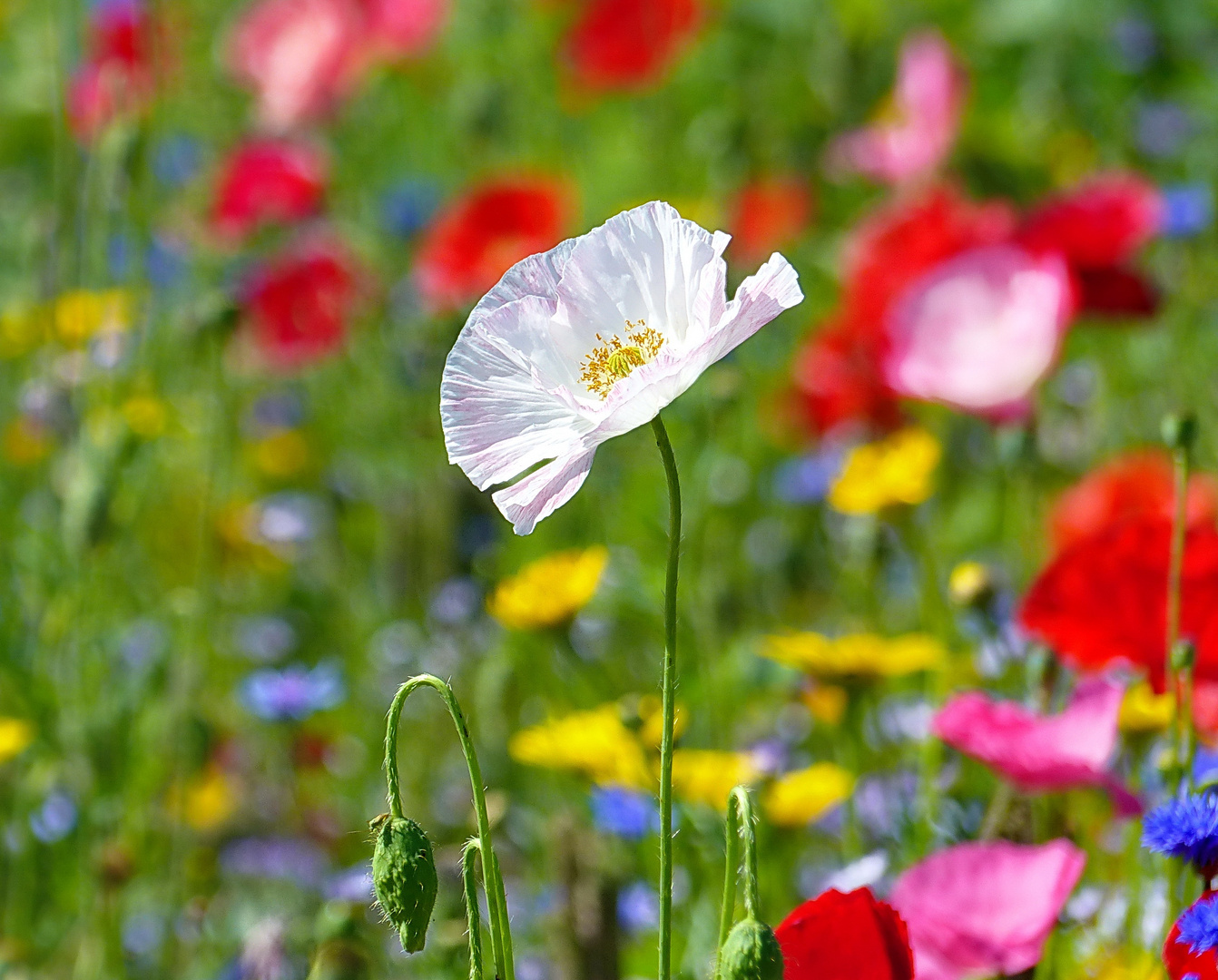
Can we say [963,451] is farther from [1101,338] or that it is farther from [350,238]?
[350,238]

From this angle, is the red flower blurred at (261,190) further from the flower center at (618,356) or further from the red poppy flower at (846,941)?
the red poppy flower at (846,941)

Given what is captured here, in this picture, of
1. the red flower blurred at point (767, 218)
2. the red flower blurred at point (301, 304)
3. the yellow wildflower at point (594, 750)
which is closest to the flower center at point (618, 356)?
the yellow wildflower at point (594, 750)

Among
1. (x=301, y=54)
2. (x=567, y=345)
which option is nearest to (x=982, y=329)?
(x=567, y=345)

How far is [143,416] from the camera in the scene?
131 centimetres

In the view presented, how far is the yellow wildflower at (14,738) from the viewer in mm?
1062

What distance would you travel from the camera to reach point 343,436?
2.25m

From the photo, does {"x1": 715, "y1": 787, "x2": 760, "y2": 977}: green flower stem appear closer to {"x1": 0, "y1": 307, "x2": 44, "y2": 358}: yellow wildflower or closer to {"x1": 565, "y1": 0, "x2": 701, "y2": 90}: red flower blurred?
{"x1": 0, "y1": 307, "x2": 44, "y2": 358}: yellow wildflower

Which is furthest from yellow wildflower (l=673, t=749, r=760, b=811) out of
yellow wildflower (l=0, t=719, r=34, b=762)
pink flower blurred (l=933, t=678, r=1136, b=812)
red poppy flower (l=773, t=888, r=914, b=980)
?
yellow wildflower (l=0, t=719, r=34, b=762)

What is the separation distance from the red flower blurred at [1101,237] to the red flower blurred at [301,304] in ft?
3.10

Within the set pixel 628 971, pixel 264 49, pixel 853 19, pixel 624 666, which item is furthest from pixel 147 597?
pixel 853 19

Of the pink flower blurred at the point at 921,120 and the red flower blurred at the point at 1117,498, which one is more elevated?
the pink flower blurred at the point at 921,120

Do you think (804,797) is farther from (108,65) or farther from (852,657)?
(108,65)

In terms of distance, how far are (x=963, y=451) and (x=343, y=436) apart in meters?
0.92

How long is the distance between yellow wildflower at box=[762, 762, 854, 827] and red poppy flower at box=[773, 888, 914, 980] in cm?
36
